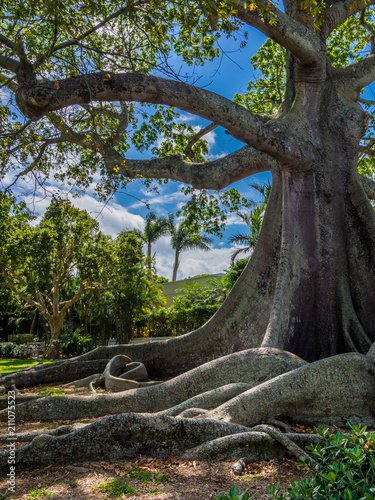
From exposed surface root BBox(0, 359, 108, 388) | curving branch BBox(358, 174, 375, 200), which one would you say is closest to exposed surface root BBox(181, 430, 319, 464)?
exposed surface root BBox(0, 359, 108, 388)

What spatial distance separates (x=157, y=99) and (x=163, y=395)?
387 cm

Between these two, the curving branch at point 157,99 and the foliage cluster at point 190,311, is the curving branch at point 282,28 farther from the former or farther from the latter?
the foliage cluster at point 190,311

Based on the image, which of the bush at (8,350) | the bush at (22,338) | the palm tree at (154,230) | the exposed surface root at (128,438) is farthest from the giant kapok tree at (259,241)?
the palm tree at (154,230)

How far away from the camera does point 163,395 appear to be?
15.4ft

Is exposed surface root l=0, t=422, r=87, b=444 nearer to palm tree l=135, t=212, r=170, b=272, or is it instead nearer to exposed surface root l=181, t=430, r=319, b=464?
exposed surface root l=181, t=430, r=319, b=464

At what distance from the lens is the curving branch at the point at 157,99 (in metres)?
4.59

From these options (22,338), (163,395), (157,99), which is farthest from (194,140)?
(22,338)

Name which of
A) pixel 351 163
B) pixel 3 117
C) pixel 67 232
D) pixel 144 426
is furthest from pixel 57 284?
pixel 144 426

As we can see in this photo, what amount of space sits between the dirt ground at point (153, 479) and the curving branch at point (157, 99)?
3.90 metres

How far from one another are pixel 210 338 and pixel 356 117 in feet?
16.1

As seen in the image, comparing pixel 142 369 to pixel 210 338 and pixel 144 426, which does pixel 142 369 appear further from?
pixel 144 426

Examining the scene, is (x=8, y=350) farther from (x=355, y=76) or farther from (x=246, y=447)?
(x=246, y=447)

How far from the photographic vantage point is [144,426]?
321 cm

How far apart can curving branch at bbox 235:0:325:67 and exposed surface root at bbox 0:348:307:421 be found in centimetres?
490
